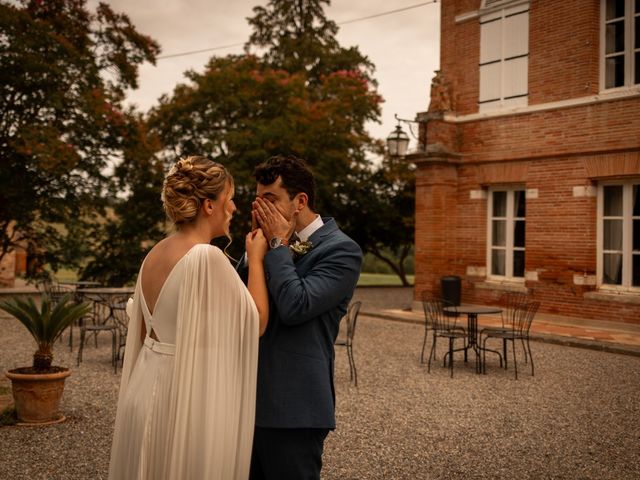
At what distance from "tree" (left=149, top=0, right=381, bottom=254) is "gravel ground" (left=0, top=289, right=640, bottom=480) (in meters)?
11.3

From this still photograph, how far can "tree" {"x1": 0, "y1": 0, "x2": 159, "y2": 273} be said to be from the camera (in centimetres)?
1602

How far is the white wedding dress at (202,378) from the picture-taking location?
232cm

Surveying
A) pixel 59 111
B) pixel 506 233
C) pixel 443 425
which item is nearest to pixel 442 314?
pixel 506 233

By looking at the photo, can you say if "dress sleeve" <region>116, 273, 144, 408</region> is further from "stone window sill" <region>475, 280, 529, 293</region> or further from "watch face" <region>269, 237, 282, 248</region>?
"stone window sill" <region>475, 280, 529, 293</region>

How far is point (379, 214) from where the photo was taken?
24094 millimetres

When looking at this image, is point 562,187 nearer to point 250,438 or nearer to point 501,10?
point 501,10

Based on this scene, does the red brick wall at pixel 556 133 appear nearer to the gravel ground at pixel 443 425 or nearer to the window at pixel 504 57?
the window at pixel 504 57

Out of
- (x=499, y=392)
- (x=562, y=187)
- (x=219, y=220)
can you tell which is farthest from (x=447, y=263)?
(x=219, y=220)

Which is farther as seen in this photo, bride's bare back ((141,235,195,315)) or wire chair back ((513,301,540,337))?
wire chair back ((513,301,540,337))

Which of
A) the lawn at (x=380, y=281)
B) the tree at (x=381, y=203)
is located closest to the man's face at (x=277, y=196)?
the tree at (x=381, y=203)

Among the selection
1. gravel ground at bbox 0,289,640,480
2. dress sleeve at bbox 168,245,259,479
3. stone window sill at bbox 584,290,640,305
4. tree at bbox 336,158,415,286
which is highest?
tree at bbox 336,158,415,286

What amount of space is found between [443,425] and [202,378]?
4047 millimetres

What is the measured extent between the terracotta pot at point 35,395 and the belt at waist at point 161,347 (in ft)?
12.5

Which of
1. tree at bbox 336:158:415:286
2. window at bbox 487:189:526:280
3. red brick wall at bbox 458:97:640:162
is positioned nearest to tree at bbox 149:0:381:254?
tree at bbox 336:158:415:286
